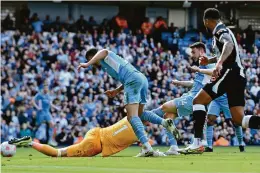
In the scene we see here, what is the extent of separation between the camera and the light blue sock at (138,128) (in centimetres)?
1351

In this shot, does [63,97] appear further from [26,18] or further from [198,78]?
[198,78]

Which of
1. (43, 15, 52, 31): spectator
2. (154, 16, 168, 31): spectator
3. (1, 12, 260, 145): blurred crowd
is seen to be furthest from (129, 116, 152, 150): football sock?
(154, 16, 168, 31): spectator

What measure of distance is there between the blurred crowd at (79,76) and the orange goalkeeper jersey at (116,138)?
13125mm

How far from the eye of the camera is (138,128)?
532 inches

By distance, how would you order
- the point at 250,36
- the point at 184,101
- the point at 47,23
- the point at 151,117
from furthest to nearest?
1. the point at 250,36
2. the point at 47,23
3. the point at 184,101
4. the point at 151,117

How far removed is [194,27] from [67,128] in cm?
1542

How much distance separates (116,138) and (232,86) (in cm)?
243

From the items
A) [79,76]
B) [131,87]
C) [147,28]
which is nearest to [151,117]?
[131,87]

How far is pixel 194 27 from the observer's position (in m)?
41.7

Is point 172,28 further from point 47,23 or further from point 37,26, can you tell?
point 37,26

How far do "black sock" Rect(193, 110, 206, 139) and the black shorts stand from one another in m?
1.79

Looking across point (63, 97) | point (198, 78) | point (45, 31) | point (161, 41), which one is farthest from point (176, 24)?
point (198, 78)

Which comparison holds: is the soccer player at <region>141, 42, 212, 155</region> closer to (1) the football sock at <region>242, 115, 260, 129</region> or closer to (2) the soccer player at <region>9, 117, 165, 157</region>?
(2) the soccer player at <region>9, 117, 165, 157</region>

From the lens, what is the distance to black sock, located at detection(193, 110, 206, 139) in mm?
14734
